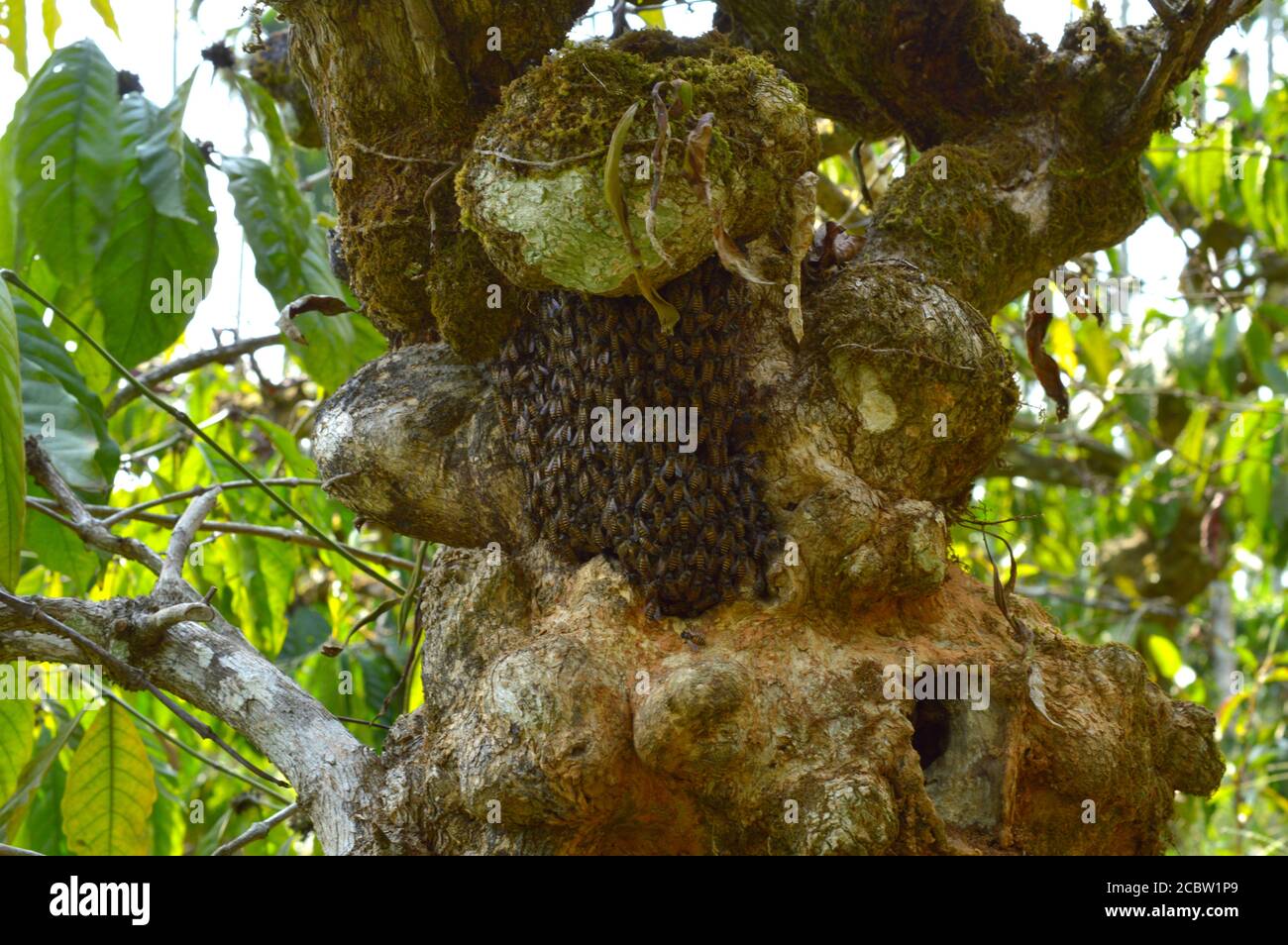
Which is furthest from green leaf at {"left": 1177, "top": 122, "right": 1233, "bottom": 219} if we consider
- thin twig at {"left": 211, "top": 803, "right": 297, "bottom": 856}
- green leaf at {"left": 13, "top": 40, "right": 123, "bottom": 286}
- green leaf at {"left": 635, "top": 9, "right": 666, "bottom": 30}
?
thin twig at {"left": 211, "top": 803, "right": 297, "bottom": 856}

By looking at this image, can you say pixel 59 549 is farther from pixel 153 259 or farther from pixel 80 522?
pixel 153 259

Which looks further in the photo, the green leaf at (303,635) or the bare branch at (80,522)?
the green leaf at (303,635)

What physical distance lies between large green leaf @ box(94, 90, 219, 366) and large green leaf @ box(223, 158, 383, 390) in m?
0.14

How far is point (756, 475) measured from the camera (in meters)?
1.55

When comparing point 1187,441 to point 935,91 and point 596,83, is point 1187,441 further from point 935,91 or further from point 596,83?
point 596,83

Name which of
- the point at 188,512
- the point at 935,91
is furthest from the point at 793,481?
the point at 188,512

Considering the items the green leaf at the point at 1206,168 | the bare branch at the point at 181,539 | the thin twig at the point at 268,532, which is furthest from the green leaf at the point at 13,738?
the green leaf at the point at 1206,168

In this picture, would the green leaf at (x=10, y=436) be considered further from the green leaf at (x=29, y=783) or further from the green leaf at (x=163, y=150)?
the green leaf at (x=163, y=150)

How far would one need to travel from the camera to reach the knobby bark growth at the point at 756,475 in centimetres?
136

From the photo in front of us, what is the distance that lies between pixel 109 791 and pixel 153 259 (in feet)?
3.11

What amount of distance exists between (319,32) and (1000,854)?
1338mm

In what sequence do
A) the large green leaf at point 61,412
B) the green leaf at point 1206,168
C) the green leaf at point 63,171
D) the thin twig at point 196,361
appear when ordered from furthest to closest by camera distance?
the green leaf at point 1206,168 → the thin twig at point 196,361 → the green leaf at point 63,171 → the large green leaf at point 61,412

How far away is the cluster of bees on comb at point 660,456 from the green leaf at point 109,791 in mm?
1006
